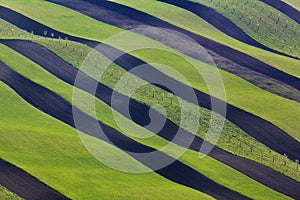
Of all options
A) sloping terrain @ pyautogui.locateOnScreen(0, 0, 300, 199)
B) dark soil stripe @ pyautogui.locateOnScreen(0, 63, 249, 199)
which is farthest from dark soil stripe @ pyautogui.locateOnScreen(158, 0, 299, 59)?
dark soil stripe @ pyautogui.locateOnScreen(0, 63, 249, 199)

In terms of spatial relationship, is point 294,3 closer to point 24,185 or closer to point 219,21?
point 219,21

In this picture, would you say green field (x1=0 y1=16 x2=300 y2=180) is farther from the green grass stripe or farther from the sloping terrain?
the green grass stripe

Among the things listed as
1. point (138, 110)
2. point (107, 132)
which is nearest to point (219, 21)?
point (138, 110)

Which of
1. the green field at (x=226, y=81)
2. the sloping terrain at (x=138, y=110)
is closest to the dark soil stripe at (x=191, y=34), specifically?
the sloping terrain at (x=138, y=110)

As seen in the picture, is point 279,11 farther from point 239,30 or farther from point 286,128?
point 286,128

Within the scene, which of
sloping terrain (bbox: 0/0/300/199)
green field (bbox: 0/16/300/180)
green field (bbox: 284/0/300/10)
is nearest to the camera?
sloping terrain (bbox: 0/0/300/199)

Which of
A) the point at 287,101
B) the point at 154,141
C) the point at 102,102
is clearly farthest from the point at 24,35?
the point at 287,101
